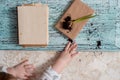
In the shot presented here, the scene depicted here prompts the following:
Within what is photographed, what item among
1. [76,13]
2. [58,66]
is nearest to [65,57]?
[58,66]

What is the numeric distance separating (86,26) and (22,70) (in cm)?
26

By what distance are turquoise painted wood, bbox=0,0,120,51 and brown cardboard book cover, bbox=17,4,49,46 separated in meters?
0.03

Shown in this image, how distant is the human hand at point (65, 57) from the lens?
1036mm

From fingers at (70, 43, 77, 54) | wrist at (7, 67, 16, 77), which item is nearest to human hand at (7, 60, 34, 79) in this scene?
wrist at (7, 67, 16, 77)

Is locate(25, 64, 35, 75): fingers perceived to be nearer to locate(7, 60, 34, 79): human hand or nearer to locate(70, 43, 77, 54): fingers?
locate(7, 60, 34, 79): human hand

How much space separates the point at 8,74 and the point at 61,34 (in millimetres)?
220

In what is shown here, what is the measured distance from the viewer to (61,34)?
1.04 m

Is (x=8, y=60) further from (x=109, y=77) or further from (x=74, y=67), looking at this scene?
(x=109, y=77)

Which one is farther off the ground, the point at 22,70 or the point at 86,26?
the point at 86,26

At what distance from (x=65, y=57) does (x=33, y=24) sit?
0.15 meters

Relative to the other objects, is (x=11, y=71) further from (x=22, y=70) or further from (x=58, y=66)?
(x=58, y=66)

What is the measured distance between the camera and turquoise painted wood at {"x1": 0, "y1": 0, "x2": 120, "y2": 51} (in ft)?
3.36

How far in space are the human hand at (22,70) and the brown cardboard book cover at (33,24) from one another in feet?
0.26

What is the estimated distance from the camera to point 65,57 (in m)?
1.04
